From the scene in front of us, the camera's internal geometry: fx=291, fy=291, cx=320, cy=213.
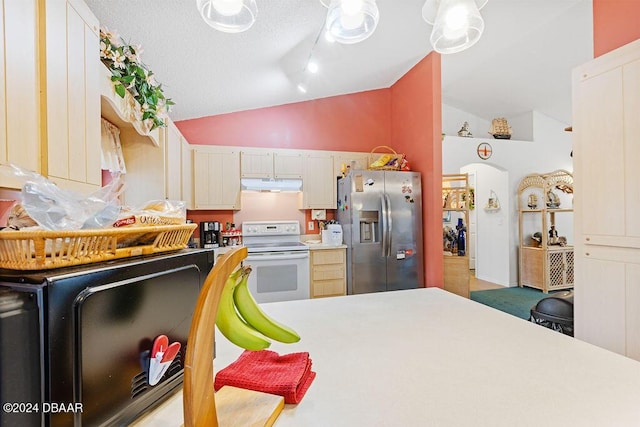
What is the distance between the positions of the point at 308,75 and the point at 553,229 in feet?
15.7

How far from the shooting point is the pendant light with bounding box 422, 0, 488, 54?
128 cm

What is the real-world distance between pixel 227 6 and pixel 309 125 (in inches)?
118

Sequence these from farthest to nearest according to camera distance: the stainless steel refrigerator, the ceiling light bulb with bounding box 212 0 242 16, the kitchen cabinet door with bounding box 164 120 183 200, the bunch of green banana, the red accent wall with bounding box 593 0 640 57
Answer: the stainless steel refrigerator, the kitchen cabinet door with bounding box 164 120 183 200, the red accent wall with bounding box 593 0 640 57, the ceiling light bulb with bounding box 212 0 242 16, the bunch of green banana

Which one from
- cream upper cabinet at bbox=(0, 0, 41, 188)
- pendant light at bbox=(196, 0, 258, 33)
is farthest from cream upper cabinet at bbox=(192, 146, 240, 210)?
cream upper cabinet at bbox=(0, 0, 41, 188)

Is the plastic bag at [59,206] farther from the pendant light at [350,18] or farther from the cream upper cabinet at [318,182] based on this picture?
the cream upper cabinet at [318,182]

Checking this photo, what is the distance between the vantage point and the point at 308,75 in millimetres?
3291

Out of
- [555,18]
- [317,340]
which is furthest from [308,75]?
[317,340]

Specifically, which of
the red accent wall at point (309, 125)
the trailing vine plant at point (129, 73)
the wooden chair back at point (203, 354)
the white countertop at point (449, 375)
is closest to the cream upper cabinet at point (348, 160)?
the red accent wall at point (309, 125)

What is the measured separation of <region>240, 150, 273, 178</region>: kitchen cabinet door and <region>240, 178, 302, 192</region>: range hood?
0.22ft

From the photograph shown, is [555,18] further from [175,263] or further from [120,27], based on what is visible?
[175,263]

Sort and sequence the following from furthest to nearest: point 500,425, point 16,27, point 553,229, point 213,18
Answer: point 553,229, point 213,18, point 16,27, point 500,425

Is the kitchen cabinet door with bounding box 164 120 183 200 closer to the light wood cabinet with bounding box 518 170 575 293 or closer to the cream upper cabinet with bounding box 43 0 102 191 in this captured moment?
the cream upper cabinet with bounding box 43 0 102 191

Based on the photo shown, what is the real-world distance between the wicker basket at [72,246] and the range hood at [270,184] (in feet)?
10.1

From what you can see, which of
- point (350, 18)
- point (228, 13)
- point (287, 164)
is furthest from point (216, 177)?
point (350, 18)
